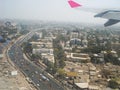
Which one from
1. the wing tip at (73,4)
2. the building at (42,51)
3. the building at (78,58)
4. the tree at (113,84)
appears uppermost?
the wing tip at (73,4)

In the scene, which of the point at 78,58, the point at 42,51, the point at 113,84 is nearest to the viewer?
the point at 113,84

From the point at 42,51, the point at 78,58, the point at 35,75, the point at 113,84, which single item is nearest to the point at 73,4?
the point at 113,84

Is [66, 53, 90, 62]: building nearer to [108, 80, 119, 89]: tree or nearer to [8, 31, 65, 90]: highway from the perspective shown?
[8, 31, 65, 90]: highway

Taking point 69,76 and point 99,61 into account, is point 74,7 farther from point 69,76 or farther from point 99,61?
point 99,61

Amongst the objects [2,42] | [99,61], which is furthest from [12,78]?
[2,42]

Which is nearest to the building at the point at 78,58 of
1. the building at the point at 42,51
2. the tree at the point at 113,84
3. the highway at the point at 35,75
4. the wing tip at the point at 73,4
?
the building at the point at 42,51

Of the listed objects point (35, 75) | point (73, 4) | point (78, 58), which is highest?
point (73, 4)

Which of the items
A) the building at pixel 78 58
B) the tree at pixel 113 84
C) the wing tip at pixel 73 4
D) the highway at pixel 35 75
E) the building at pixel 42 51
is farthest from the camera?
the building at pixel 42 51

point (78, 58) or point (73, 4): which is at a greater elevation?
point (73, 4)

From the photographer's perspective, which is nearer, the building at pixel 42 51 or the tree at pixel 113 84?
the tree at pixel 113 84

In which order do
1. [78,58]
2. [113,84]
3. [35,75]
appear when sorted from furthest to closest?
[78,58] < [35,75] < [113,84]

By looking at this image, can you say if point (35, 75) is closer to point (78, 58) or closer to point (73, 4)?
point (78, 58)

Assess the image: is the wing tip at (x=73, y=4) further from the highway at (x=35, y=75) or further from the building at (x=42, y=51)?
the building at (x=42, y=51)
